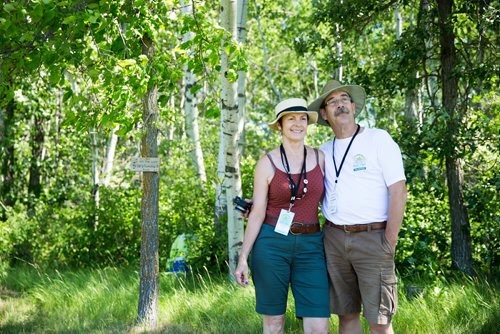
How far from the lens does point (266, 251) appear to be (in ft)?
13.0

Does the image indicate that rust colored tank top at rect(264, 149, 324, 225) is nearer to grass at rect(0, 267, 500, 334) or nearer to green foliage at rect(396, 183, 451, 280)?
grass at rect(0, 267, 500, 334)

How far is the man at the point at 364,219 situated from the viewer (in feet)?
12.7

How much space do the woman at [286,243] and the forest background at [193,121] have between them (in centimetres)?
156

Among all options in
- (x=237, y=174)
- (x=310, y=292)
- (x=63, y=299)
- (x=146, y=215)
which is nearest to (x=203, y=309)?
(x=146, y=215)

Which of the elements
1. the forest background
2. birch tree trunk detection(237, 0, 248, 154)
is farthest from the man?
birch tree trunk detection(237, 0, 248, 154)

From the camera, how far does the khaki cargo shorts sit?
3.88m

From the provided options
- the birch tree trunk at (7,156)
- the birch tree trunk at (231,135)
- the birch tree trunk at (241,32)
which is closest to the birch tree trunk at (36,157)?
the birch tree trunk at (7,156)

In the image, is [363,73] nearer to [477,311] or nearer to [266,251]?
[477,311]

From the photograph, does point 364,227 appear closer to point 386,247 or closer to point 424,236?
point 386,247

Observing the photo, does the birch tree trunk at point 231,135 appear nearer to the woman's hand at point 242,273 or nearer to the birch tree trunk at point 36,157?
the woman's hand at point 242,273

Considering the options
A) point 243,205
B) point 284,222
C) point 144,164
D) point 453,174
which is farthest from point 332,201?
point 453,174

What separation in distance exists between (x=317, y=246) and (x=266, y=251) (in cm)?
35

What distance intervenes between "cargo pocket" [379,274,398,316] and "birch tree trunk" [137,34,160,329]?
2.73m

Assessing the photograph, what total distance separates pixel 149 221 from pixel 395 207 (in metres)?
2.84
